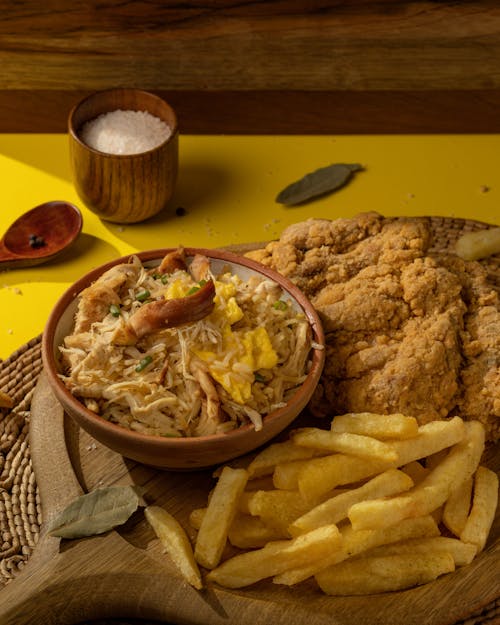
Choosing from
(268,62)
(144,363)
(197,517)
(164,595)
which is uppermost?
(144,363)

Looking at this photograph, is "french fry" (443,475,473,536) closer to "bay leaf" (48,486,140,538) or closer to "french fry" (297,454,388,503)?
"french fry" (297,454,388,503)

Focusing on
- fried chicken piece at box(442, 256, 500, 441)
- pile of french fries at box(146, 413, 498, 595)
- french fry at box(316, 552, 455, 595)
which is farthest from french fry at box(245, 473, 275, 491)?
fried chicken piece at box(442, 256, 500, 441)

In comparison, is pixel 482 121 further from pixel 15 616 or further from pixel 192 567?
pixel 15 616

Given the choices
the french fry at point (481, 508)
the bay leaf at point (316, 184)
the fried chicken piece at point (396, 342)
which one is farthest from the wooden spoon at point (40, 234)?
the french fry at point (481, 508)

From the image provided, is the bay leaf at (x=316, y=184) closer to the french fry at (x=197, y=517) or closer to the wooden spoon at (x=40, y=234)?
the wooden spoon at (x=40, y=234)

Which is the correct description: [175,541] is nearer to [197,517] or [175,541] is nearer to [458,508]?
[197,517]

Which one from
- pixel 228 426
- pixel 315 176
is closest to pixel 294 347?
pixel 228 426

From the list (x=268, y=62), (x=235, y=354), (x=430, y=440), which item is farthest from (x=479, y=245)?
(x=268, y=62)
